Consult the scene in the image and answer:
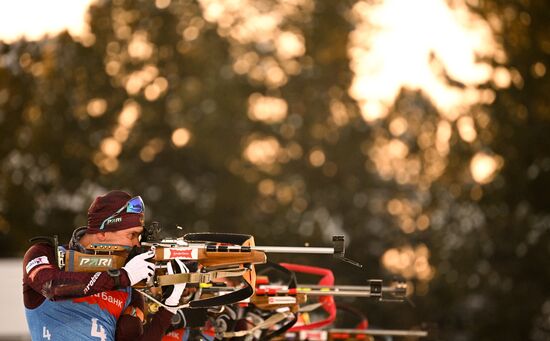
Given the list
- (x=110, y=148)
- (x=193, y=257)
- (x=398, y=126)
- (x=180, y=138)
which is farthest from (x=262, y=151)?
(x=193, y=257)

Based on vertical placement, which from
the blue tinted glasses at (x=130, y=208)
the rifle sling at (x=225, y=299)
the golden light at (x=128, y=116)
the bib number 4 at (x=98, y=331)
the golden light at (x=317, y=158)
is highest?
the golden light at (x=128, y=116)

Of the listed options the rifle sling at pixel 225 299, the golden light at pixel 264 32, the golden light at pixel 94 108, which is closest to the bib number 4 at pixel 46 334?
the rifle sling at pixel 225 299

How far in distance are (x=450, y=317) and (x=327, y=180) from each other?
6.20 meters

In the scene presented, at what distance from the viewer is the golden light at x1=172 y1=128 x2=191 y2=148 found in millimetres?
36688

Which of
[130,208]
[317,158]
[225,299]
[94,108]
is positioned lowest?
[225,299]

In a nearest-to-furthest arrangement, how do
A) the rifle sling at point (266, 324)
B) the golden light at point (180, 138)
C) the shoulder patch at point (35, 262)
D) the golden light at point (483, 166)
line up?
the shoulder patch at point (35, 262) → the rifle sling at point (266, 324) → the golden light at point (483, 166) → the golden light at point (180, 138)

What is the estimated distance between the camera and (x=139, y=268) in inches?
340

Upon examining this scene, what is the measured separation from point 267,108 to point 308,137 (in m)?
1.78

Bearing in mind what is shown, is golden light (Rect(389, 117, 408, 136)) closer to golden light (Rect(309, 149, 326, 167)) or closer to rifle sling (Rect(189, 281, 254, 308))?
golden light (Rect(309, 149, 326, 167))

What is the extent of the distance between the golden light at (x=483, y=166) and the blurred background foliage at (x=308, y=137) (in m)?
0.05

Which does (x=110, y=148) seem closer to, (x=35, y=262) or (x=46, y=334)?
(x=46, y=334)

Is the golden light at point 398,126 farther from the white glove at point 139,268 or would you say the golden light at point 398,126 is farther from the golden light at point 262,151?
the white glove at point 139,268

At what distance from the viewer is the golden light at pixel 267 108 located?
3728 cm

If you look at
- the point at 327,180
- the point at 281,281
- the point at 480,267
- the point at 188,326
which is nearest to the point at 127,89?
the point at 327,180
